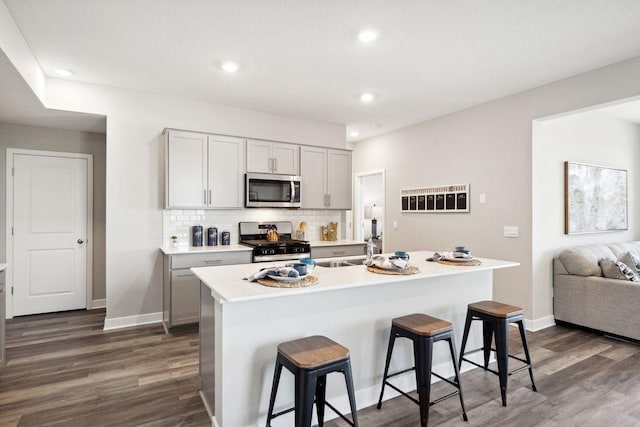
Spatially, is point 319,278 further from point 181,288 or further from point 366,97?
point 366,97

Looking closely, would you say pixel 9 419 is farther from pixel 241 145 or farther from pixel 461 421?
pixel 241 145

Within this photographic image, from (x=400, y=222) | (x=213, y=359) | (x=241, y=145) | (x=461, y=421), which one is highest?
(x=241, y=145)

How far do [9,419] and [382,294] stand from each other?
248 cm

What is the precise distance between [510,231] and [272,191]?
291cm

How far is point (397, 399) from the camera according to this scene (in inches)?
95.3

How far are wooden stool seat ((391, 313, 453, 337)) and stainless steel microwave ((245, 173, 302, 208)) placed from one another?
258cm

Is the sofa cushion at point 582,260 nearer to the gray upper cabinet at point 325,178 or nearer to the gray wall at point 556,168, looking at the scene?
the gray wall at point 556,168

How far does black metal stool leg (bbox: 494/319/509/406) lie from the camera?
2.37m

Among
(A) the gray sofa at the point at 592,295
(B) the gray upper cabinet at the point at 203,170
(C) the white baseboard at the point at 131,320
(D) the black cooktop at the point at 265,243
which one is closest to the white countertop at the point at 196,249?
(D) the black cooktop at the point at 265,243

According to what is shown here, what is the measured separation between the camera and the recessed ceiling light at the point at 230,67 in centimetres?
322

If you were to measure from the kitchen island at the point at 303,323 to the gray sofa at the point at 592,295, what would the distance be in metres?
1.81

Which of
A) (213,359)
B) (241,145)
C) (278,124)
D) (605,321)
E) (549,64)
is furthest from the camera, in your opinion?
(278,124)

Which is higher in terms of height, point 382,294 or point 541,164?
point 541,164

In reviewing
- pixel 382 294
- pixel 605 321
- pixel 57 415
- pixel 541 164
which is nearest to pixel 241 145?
pixel 382 294
